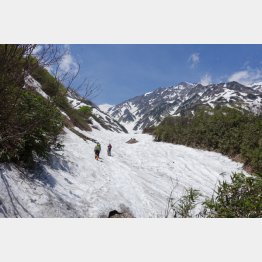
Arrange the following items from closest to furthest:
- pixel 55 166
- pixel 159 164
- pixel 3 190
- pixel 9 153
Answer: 1. pixel 3 190
2. pixel 9 153
3. pixel 55 166
4. pixel 159 164

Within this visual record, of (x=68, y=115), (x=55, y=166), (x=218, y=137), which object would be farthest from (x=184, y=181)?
(x=68, y=115)

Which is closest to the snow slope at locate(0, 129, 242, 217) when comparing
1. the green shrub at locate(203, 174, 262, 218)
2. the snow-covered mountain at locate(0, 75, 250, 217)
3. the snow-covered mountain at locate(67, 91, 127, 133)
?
the snow-covered mountain at locate(0, 75, 250, 217)

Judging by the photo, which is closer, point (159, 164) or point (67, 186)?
point (67, 186)

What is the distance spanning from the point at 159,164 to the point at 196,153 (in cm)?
967

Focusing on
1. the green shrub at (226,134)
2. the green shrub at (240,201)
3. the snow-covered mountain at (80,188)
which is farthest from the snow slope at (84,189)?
the green shrub at (226,134)

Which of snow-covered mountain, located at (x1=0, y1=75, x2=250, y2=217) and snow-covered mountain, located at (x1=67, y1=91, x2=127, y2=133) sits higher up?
snow-covered mountain, located at (x1=67, y1=91, x2=127, y2=133)

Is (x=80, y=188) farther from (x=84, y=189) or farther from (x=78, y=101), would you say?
(x=78, y=101)

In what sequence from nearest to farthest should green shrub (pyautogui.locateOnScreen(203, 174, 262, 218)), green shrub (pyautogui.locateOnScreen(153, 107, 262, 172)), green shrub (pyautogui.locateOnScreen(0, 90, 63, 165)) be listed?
1. green shrub (pyautogui.locateOnScreen(203, 174, 262, 218))
2. green shrub (pyautogui.locateOnScreen(0, 90, 63, 165))
3. green shrub (pyautogui.locateOnScreen(153, 107, 262, 172))

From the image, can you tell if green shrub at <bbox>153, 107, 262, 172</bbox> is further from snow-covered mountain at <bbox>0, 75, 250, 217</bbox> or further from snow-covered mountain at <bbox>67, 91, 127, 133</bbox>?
snow-covered mountain at <bbox>67, 91, 127, 133</bbox>

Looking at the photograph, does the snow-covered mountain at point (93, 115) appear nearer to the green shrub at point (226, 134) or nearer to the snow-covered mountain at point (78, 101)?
the snow-covered mountain at point (78, 101)

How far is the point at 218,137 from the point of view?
110 ft

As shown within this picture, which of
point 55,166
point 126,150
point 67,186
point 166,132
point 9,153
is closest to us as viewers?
point 9,153

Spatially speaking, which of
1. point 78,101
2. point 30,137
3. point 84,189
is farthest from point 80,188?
point 78,101

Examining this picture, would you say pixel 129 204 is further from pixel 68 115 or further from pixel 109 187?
pixel 68 115
